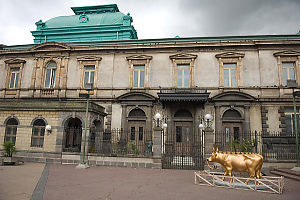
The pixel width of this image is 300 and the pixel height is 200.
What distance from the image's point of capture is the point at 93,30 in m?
26.7

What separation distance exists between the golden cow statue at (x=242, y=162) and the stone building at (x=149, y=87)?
7520 mm

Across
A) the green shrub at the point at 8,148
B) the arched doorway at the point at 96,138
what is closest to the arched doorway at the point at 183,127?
the arched doorway at the point at 96,138

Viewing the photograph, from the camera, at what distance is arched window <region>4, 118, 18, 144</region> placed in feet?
52.5

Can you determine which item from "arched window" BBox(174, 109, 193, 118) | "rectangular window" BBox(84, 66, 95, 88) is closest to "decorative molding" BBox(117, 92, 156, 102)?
"arched window" BBox(174, 109, 193, 118)

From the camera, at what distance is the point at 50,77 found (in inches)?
836

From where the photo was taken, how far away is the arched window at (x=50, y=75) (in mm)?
21234

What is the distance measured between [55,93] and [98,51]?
227 inches

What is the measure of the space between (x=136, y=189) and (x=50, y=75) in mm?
17136

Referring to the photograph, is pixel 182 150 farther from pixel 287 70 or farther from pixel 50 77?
pixel 50 77

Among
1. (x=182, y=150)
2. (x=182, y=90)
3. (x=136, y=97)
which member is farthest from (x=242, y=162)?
(x=136, y=97)

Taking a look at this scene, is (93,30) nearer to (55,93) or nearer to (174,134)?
(55,93)

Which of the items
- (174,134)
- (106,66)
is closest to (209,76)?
(174,134)

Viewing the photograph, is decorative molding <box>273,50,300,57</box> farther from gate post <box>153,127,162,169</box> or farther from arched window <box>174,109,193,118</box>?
gate post <box>153,127,162,169</box>

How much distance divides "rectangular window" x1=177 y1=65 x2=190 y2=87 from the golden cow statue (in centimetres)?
1082
